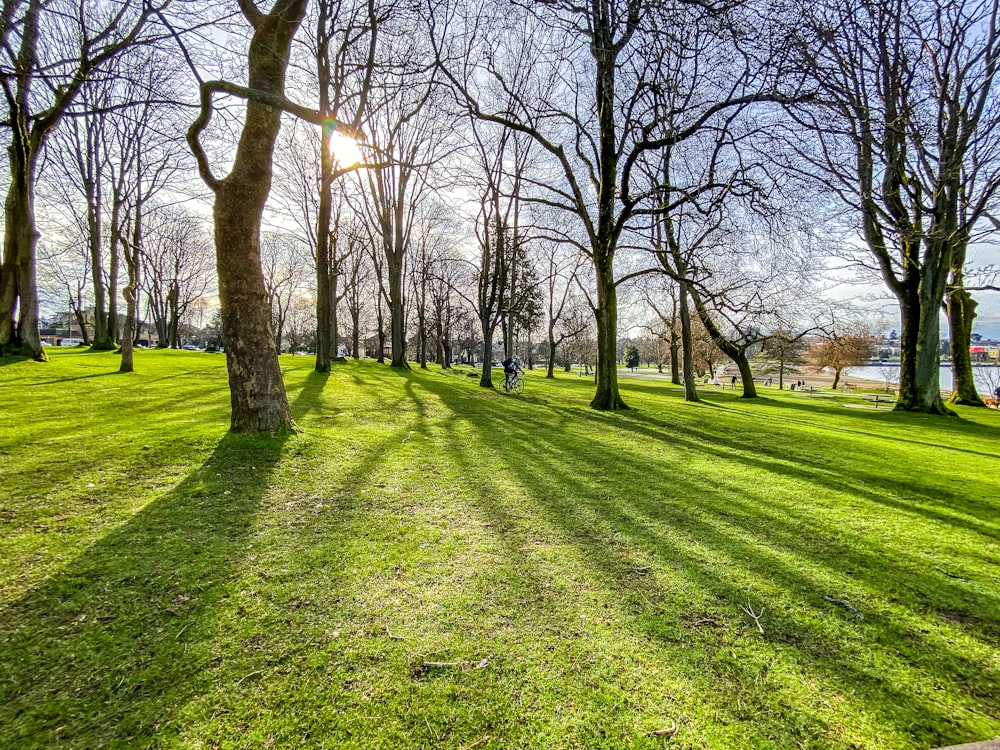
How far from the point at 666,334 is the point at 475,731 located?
26989 millimetres

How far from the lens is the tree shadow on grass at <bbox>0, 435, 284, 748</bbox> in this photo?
1473 millimetres

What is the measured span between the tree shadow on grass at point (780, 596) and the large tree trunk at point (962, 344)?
17.8 metres

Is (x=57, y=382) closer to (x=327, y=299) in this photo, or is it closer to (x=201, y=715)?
(x=327, y=299)

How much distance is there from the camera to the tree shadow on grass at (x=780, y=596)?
169 centimetres

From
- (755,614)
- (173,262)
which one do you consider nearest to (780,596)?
(755,614)

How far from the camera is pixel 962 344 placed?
629 inches

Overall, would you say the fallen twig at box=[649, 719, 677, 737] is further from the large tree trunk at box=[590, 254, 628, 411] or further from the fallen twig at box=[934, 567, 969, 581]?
the large tree trunk at box=[590, 254, 628, 411]

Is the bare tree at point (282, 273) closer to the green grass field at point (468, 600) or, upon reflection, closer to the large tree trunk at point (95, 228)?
the large tree trunk at point (95, 228)

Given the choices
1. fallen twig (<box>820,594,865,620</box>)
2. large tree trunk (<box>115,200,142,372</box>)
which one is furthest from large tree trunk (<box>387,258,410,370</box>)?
fallen twig (<box>820,594,865,620</box>)

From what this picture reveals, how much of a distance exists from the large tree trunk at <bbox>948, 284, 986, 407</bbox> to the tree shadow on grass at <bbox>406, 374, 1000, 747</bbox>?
58.4 ft

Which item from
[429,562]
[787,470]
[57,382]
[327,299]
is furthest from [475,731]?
[327,299]

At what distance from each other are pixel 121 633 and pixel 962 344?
81.9 feet

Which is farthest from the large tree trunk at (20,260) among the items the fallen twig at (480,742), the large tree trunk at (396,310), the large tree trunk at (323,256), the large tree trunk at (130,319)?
the fallen twig at (480,742)

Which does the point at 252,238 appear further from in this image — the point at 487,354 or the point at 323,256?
the point at 487,354
